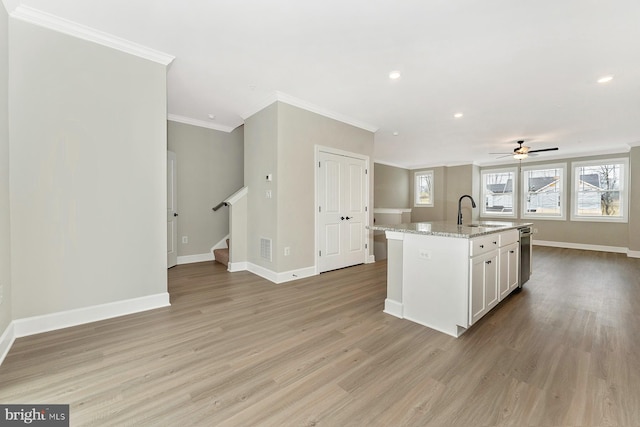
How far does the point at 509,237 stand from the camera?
3.02m

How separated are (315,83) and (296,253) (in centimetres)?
238

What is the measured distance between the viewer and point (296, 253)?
4016mm

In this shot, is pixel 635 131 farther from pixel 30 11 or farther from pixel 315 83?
pixel 30 11

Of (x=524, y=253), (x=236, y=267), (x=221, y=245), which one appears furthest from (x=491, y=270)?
(x=221, y=245)

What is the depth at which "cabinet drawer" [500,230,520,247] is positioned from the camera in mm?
2849

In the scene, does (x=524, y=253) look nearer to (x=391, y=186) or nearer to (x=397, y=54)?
(x=397, y=54)

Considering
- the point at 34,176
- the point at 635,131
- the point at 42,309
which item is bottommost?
the point at 42,309

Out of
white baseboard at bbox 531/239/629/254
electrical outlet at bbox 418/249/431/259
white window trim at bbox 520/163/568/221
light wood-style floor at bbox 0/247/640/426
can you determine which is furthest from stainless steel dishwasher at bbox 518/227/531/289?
white window trim at bbox 520/163/568/221

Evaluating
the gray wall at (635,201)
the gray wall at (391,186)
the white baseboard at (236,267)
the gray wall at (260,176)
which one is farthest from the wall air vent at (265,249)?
the gray wall at (635,201)

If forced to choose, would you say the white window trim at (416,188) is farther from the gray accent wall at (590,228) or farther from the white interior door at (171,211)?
the white interior door at (171,211)

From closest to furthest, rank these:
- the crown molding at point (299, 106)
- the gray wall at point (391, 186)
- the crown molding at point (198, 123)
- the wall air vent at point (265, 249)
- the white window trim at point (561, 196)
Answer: the crown molding at point (299, 106), the wall air vent at point (265, 249), the crown molding at point (198, 123), the white window trim at point (561, 196), the gray wall at point (391, 186)

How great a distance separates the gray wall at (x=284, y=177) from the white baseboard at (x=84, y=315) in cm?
157

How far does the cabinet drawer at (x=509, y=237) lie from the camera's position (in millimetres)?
2849

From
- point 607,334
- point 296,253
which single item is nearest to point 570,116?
point 607,334
